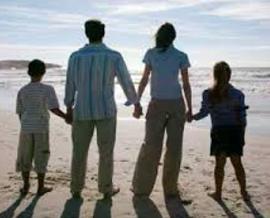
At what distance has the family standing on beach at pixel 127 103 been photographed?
264 inches

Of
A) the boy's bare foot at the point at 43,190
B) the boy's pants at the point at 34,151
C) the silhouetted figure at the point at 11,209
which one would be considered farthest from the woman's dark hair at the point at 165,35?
the silhouetted figure at the point at 11,209

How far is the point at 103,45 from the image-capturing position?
265 inches

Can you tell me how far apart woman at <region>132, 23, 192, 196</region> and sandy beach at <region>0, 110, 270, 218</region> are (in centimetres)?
24

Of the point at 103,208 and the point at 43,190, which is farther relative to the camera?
the point at 43,190

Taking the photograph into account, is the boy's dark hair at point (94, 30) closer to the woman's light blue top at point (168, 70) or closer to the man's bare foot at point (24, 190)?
the woman's light blue top at point (168, 70)

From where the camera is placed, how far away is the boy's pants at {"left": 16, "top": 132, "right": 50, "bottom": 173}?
7.06 metres

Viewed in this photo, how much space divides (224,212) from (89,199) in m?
1.45

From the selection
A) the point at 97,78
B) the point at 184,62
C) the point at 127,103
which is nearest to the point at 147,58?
the point at 184,62

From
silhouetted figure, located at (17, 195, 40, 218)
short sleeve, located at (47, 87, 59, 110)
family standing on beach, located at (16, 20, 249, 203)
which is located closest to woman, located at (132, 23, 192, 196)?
family standing on beach, located at (16, 20, 249, 203)

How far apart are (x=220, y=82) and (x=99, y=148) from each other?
1475mm

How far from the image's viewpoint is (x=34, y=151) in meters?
7.11

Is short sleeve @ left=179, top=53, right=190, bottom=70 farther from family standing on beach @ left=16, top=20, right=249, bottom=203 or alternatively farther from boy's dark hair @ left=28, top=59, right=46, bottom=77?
boy's dark hair @ left=28, top=59, right=46, bottom=77

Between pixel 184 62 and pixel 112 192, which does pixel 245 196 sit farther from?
pixel 184 62

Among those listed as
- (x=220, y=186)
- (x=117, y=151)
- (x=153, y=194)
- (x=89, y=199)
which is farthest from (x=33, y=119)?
(x=117, y=151)
